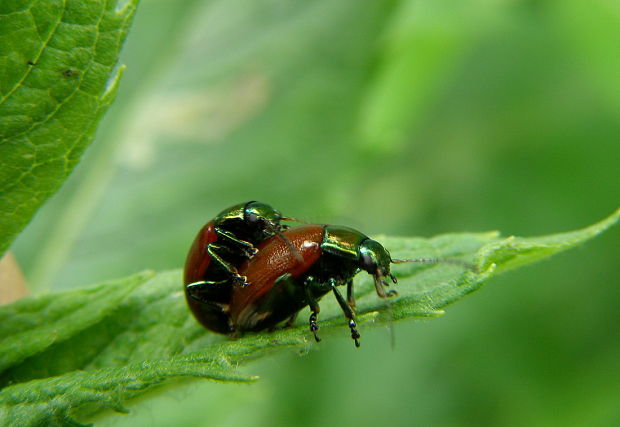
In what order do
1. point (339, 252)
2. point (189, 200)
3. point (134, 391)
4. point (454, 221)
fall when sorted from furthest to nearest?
point (454, 221), point (189, 200), point (339, 252), point (134, 391)

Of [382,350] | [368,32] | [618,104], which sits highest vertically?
[368,32]

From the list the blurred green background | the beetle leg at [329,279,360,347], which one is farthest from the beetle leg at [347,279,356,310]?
the blurred green background

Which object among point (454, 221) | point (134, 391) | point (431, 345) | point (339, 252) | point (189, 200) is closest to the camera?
point (134, 391)

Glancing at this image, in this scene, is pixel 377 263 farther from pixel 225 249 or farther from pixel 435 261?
pixel 225 249

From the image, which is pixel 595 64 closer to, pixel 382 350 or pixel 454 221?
pixel 454 221

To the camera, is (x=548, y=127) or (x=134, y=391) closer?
(x=134, y=391)

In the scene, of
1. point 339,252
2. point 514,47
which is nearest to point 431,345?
point 514,47

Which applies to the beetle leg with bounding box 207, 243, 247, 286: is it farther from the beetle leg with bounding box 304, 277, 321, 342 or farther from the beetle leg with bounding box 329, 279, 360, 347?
the beetle leg with bounding box 329, 279, 360, 347
